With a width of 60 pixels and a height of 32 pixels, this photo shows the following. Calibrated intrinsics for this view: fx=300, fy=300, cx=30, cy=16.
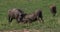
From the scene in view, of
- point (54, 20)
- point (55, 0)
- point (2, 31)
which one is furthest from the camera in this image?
point (55, 0)

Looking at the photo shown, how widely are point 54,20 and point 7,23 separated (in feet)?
7.06

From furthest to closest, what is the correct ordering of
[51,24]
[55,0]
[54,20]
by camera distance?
1. [55,0]
2. [54,20]
3. [51,24]

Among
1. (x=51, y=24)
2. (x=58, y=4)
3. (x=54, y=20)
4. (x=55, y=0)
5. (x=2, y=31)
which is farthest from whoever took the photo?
(x=55, y=0)

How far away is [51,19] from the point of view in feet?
Answer: 45.7

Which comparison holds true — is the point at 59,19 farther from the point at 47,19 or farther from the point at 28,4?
the point at 28,4

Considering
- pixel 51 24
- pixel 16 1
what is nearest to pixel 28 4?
pixel 16 1

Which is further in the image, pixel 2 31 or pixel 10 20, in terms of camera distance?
pixel 10 20

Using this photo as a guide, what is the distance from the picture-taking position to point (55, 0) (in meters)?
21.2

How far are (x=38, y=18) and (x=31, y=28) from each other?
147 cm

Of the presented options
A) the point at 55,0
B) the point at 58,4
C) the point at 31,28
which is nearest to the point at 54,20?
the point at 31,28

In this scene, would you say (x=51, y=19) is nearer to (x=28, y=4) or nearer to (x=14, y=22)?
(x=14, y=22)

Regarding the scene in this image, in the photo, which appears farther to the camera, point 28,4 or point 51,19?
point 28,4

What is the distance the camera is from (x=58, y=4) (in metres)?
19.5

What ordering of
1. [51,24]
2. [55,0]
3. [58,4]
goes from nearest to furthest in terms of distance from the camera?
[51,24] → [58,4] → [55,0]
